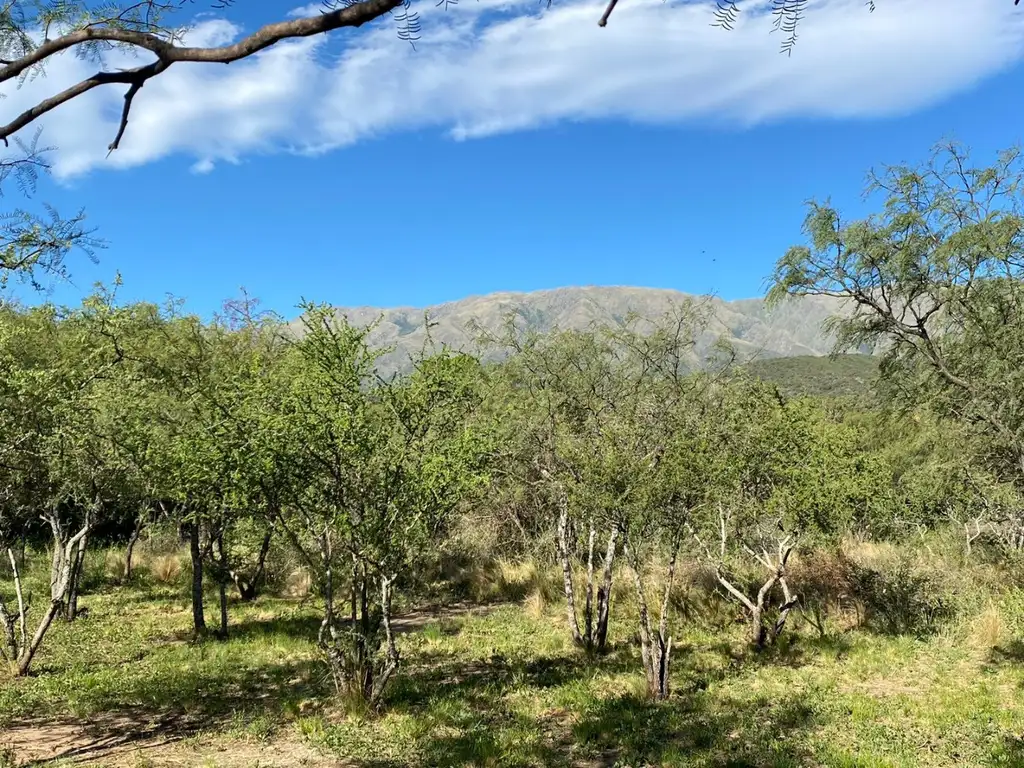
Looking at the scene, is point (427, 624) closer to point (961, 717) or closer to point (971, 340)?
point (961, 717)

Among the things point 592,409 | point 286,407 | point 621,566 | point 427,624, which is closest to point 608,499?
point 592,409

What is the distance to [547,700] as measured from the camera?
31.7 feet

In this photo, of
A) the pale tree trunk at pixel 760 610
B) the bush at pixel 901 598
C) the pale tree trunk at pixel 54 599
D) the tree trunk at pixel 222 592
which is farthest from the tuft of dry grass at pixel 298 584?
the bush at pixel 901 598

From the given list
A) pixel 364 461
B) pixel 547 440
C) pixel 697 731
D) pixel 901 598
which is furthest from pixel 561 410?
pixel 901 598

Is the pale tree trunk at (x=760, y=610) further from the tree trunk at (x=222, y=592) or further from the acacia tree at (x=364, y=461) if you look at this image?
the tree trunk at (x=222, y=592)

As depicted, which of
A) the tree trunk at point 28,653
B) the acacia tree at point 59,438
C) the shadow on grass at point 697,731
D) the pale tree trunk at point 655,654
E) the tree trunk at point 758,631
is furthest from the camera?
the tree trunk at point 758,631

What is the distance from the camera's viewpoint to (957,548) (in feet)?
56.0

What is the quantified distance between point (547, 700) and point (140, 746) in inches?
215

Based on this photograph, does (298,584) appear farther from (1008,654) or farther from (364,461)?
(1008,654)

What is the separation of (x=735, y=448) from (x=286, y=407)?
8366 millimetres

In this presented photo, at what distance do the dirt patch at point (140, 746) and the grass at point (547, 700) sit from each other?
40mm

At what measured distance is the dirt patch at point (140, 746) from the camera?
7102 mm

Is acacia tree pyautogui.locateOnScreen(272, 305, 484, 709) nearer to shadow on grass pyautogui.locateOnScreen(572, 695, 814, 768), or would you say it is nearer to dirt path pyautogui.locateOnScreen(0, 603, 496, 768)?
dirt path pyautogui.locateOnScreen(0, 603, 496, 768)

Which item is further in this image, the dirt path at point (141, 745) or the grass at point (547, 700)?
the grass at point (547, 700)
